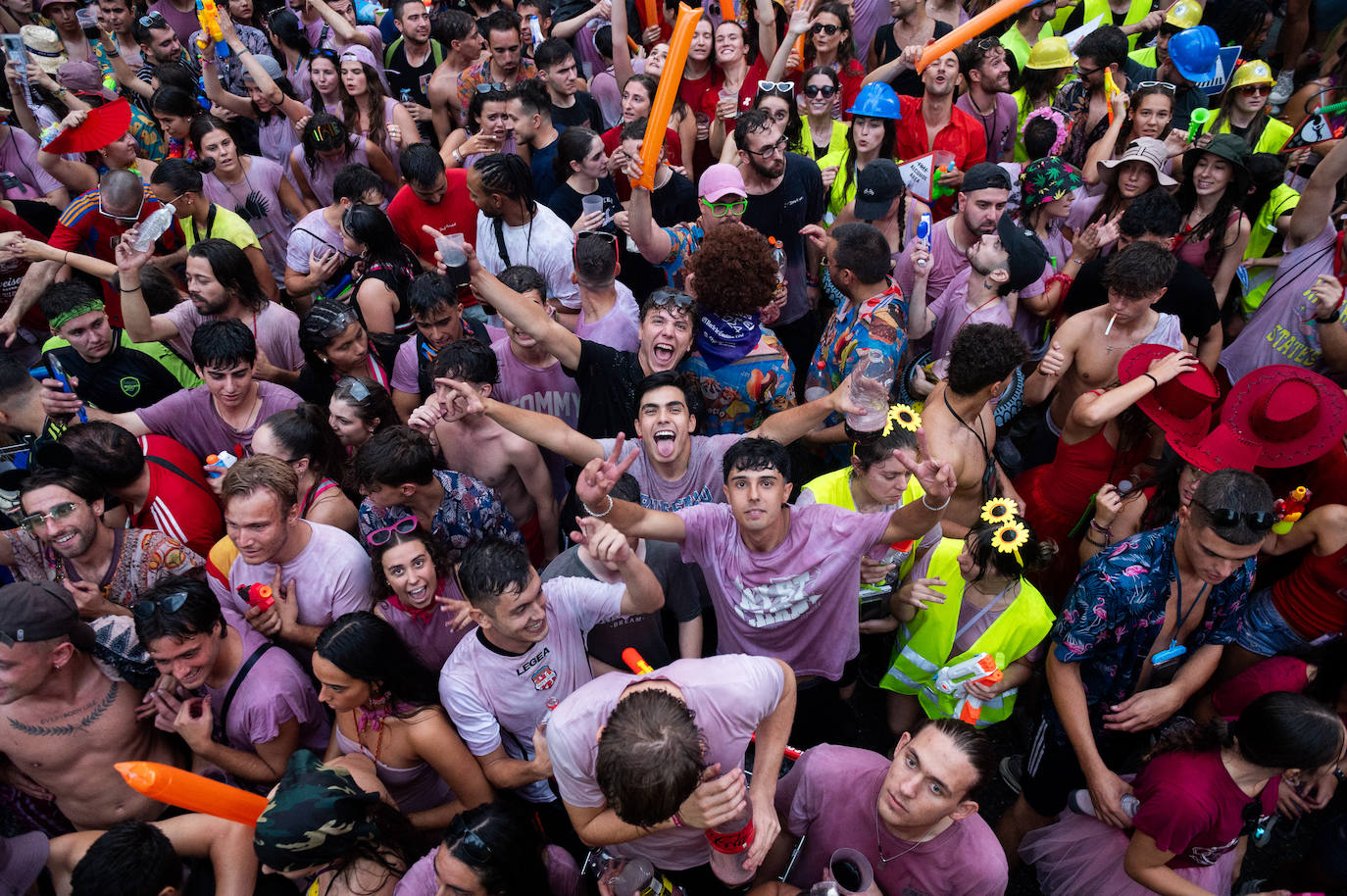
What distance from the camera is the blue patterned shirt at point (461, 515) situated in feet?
10.6

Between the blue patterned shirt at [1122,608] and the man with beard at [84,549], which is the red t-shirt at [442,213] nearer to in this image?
the man with beard at [84,549]

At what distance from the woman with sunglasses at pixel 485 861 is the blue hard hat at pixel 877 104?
4.51 meters

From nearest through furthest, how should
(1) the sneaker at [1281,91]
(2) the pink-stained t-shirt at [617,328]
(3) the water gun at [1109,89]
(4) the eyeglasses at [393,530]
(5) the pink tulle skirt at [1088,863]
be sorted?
(5) the pink tulle skirt at [1088,863] < (4) the eyeglasses at [393,530] < (2) the pink-stained t-shirt at [617,328] < (3) the water gun at [1109,89] < (1) the sneaker at [1281,91]

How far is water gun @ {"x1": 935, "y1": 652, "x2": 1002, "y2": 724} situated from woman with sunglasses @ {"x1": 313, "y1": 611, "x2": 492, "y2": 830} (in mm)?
1733

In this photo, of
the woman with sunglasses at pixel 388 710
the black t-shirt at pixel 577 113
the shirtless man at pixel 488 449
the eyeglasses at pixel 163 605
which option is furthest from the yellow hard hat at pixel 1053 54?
the eyeglasses at pixel 163 605

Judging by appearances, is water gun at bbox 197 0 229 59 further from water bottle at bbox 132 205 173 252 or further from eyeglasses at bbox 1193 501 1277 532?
eyeglasses at bbox 1193 501 1277 532

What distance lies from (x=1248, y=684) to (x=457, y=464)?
3.39 m

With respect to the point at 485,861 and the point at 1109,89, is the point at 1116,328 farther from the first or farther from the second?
the point at 485,861

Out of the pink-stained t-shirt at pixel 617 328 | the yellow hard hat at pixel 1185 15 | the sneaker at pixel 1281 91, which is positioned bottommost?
the pink-stained t-shirt at pixel 617 328

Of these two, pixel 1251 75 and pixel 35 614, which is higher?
pixel 1251 75

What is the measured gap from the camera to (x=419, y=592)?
9.49ft

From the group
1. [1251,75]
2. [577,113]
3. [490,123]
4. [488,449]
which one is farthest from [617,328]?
[1251,75]

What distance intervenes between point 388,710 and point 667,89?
287 cm

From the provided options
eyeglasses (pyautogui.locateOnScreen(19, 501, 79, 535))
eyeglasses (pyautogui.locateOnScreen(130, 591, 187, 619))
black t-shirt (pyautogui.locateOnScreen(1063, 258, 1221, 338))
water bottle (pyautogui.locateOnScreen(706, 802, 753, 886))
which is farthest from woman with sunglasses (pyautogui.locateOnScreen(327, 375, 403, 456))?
black t-shirt (pyautogui.locateOnScreen(1063, 258, 1221, 338))
